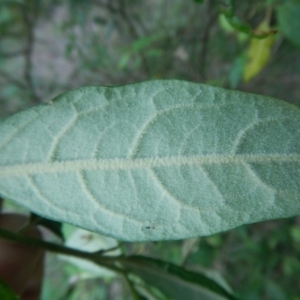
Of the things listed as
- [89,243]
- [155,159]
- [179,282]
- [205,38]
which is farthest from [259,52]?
[155,159]

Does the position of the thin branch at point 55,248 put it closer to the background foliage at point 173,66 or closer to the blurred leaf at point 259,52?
the background foliage at point 173,66

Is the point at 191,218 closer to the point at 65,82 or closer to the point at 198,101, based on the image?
the point at 198,101

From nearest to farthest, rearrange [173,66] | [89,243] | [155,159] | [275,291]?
[155,159] < [89,243] < [275,291] < [173,66]

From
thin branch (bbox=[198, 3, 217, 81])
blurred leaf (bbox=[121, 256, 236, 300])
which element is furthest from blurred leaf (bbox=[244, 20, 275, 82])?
blurred leaf (bbox=[121, 256, 236, 300])

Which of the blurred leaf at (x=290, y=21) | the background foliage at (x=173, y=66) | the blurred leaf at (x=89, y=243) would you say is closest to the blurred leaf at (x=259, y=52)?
the background foliage at (x=173, y=66)

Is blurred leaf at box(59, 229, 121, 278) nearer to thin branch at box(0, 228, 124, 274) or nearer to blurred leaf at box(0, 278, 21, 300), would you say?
thin branch at box(0, 228, 124, 274)

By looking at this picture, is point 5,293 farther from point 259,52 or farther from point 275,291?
point 275,291

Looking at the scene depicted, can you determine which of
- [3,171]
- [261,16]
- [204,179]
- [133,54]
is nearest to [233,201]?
[204,179]
